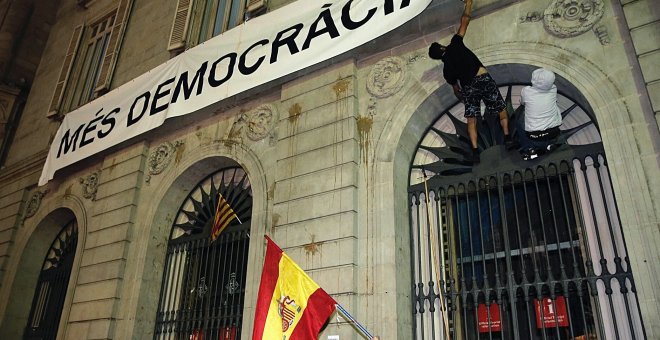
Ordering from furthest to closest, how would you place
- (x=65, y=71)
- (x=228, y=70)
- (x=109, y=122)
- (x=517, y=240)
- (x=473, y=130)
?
(x=65, y=71), (x=109, y=122), (x=228, y=70), (x=473, y=130), (x=517, y=240)

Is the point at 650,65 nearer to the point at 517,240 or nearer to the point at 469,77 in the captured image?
the point at 469,77

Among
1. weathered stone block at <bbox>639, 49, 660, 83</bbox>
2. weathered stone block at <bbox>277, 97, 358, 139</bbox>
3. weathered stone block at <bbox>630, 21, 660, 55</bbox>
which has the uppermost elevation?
weathered stone block at <bbox>277, 97, 358, 139</bbox>

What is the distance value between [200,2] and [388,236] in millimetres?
8540

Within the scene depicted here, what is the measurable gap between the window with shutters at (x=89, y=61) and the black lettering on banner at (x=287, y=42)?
646 cm

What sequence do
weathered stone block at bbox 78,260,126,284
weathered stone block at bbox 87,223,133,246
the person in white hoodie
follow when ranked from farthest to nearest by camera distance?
1. weathered stone block at bbox 87,223,133,246
2. weathered stone block at bbox 78,260,126,284
3. the person in white hoodie

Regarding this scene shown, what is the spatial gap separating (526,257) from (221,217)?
5557 millimetres

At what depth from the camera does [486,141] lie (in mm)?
7309

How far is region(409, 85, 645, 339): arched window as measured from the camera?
5.84 metres

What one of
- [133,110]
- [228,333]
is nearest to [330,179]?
[228,333]

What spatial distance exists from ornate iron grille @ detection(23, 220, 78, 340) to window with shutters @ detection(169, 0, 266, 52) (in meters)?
5.90

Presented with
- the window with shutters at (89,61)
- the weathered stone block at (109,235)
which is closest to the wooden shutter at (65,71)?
the window with shutters at (89,61)

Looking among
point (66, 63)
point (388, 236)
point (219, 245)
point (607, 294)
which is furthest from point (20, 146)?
point (607, 294)

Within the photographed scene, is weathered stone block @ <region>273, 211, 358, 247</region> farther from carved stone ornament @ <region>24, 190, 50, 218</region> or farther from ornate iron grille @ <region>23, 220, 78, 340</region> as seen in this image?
carved stone ornament @ <region>24, 190, 50, 218</region>

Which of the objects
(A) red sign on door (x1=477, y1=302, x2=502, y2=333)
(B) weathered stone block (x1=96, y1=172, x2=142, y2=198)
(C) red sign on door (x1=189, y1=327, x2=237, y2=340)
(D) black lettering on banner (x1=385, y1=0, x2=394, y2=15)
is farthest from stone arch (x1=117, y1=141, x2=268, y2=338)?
(A) red sign on door (x1=477, y1=302, x2=502, y2=333)
